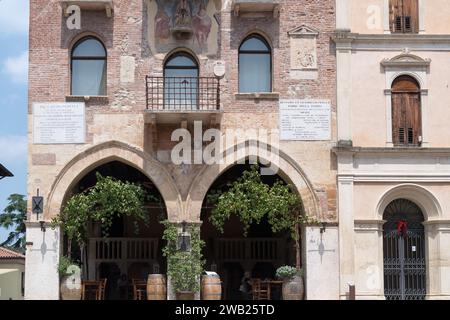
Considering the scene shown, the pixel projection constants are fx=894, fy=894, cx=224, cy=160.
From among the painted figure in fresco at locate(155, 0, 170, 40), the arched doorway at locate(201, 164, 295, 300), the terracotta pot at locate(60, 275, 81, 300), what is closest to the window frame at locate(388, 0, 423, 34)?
the painted figure in fresco at locate(155, 0, 170, 40)

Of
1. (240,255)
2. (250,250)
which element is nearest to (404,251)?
(250,250)

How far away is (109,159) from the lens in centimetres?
2634

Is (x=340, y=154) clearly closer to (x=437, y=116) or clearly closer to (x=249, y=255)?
(x=437, y=116)

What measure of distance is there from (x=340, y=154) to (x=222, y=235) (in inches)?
244

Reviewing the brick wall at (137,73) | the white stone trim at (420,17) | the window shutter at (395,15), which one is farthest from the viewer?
the window shutter at (395,15)

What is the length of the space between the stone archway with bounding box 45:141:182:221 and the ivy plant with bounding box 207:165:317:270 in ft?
4.41

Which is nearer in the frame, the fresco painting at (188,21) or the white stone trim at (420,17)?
the fresco painting at (188,21)

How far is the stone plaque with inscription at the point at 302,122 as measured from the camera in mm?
26562

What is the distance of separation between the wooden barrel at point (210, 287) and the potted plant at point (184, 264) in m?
0.22

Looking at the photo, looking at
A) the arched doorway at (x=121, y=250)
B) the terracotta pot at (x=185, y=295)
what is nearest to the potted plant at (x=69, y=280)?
the terracotta pot at (x=185, y=295)

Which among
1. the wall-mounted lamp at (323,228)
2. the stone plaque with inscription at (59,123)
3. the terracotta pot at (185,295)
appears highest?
the stone plaque with inscription at (59,123)

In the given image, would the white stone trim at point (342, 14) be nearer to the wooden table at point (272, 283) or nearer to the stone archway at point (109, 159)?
the stone archway at point (109, 159)
